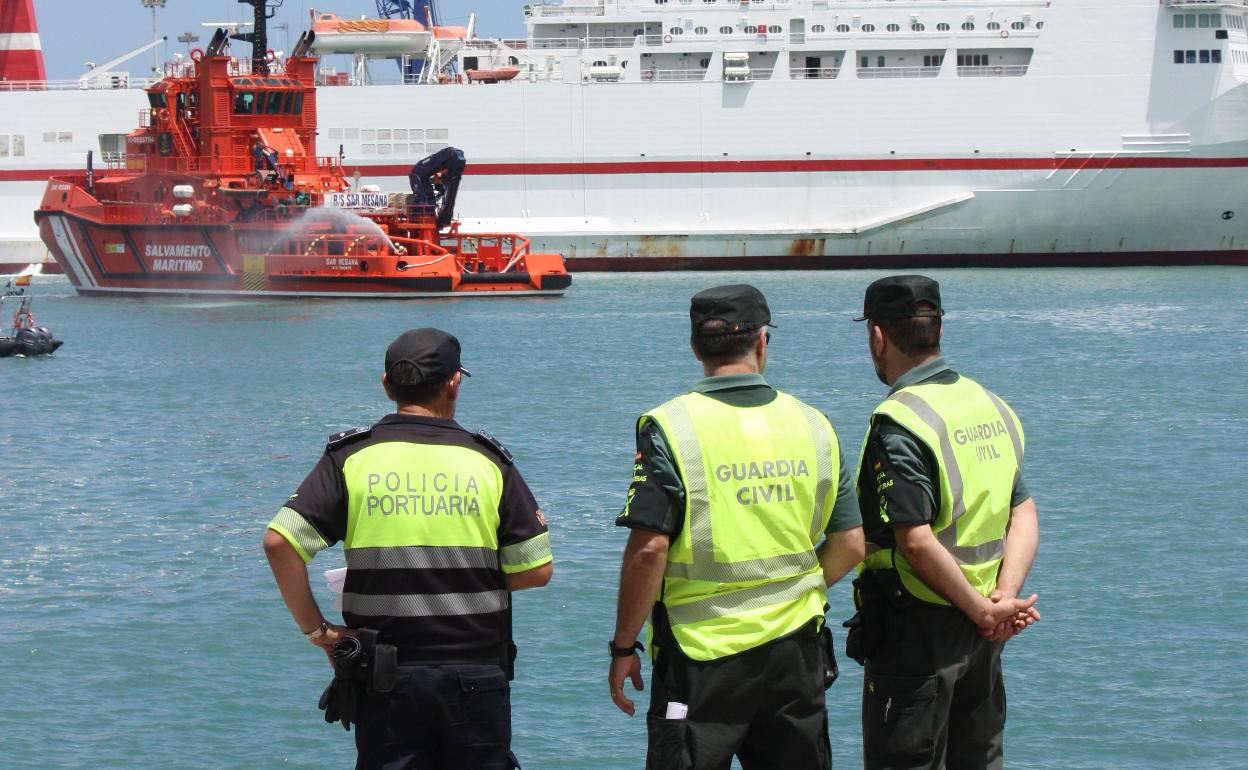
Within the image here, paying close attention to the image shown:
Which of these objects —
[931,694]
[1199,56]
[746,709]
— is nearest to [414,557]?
[746,709]

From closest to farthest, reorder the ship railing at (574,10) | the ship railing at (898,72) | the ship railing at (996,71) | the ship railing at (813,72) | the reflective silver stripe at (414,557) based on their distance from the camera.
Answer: the reflective silver stripe at (414,557) → the ship railing at (996,71) → the ship railing at (898,72) → the ship railing at (813,72) → the ship railing at (574,10)

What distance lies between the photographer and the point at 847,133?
33500mm

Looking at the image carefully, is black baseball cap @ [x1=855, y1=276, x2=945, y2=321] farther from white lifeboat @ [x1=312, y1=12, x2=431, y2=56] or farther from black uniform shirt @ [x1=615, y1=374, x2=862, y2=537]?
white lifeboat @ [x1=312, y1=12, x2=431, y2=56]

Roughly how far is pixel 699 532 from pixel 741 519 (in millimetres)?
96

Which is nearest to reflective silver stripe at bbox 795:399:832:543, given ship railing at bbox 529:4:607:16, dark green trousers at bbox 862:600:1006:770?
dark green trousers at bbox 862:600:1006:770

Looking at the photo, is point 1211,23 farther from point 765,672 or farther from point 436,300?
point 765,672

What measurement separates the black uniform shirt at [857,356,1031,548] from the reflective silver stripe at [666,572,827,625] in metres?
0.30

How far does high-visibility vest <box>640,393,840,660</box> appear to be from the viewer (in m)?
3.38

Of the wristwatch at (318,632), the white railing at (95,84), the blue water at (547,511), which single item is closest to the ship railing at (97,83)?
the white railing at (95,84)

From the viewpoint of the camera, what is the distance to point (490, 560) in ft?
11.5

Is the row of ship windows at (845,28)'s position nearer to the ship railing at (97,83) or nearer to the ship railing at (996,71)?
the ship railing at (996,71)

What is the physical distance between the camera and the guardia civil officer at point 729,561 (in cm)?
337

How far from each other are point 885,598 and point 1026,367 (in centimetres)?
1536

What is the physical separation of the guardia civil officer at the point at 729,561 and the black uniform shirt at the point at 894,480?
5.3 inches
